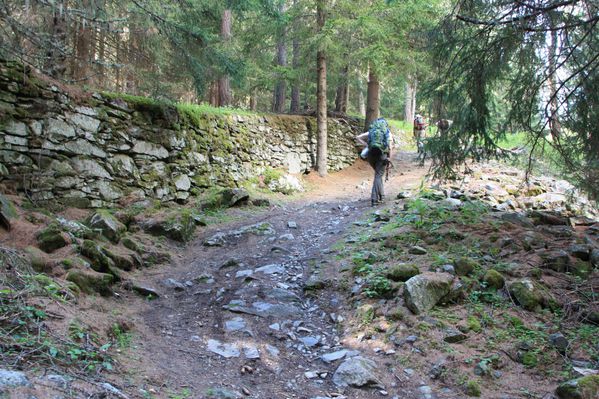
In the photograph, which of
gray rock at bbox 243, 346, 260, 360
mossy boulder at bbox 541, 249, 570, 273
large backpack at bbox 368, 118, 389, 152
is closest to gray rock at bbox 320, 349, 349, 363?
gray rock at bbox 243, 346, 260, 360

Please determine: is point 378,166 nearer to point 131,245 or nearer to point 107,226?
point 131,245

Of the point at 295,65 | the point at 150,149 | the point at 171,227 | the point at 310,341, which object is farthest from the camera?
the point at 295,65

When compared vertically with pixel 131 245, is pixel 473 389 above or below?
below

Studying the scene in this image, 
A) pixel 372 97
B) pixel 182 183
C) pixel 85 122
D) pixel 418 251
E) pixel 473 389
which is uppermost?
pixel 372 97

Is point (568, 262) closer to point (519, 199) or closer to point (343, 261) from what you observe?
point (343, 261)

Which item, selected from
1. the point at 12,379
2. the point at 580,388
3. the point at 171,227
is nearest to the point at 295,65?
the point at 171,227

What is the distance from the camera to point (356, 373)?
3.42 m

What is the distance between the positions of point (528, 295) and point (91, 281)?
4.64m

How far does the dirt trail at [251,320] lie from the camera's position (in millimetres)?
3312

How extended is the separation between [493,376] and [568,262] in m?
2.34

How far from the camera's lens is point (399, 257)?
5.44 m

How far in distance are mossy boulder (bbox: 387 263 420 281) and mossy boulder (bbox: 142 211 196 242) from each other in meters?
3.80

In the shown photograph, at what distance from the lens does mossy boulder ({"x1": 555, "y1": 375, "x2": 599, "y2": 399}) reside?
281 centimetres

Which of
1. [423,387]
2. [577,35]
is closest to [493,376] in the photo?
[423,387]
